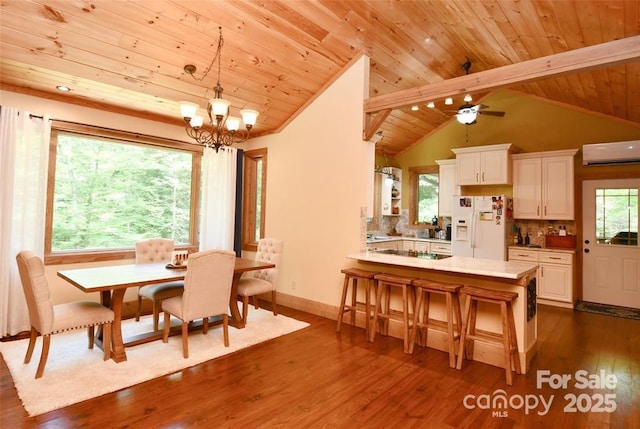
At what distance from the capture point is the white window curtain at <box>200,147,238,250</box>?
17.5ft

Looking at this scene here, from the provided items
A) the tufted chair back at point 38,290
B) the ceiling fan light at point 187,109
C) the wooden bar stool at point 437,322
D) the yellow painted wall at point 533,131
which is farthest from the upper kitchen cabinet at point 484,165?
the tufted chair back at point 38,290

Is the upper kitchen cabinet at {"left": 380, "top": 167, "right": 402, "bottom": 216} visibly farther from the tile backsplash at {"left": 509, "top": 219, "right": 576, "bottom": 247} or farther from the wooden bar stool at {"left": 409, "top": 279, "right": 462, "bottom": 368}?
the wooden bar stool at {"left": 409, "top": 279, "right": 462, "bottom": 368}

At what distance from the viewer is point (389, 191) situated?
712cm

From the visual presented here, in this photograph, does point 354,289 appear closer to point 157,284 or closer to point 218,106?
point 157,284

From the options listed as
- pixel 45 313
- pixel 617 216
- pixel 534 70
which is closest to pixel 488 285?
pixel 534 70

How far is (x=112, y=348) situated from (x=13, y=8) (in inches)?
117

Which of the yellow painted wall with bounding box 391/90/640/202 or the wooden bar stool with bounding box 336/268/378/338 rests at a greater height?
the yellow painted wall with bounding box 391/90/640/202

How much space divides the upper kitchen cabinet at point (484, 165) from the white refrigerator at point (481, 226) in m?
0.34

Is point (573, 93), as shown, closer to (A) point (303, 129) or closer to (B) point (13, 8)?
(A) point (303, 129)

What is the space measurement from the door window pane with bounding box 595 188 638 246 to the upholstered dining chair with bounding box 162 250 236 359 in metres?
5.65

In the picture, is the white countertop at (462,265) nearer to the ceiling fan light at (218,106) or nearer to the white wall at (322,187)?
the white wall at (322,187)

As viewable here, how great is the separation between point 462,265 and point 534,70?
1.88m

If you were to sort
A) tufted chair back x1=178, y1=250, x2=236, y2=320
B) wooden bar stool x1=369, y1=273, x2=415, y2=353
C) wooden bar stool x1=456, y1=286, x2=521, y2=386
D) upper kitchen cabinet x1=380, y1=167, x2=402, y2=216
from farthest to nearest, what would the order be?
upper kitchen cabinet x1=380, y1=167, x2=402, y2=216 → wooden bar stool x1=369, y1=273, x2=415, y2=353 → tufted chair back x1=178, y1=250, x2=236, y2=320 → wooden bar stool x1=456, y1=286, x2=521, y2=386

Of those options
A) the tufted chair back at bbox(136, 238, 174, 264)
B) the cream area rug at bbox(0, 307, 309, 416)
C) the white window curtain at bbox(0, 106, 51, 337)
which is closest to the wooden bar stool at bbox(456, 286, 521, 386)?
the cream area rug at bbox(0, 307, 309, 416)
